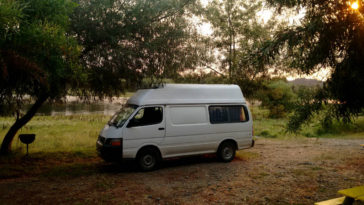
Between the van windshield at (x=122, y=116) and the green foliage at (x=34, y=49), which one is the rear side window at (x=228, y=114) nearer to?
the van windshield at (x=122, y=116)

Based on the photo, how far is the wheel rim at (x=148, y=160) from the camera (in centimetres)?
866

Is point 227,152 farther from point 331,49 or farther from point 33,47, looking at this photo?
point 33,47

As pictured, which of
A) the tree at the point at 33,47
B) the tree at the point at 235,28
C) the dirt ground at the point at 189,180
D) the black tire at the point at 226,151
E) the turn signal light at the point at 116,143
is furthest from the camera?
the tree at the point at 235,28

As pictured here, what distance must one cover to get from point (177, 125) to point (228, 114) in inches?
83.4

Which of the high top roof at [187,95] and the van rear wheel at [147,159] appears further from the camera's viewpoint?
the high top roof at [187,95]

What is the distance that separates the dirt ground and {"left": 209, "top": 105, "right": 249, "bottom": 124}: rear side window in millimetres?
1512

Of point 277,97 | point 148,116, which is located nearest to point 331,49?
point 148,116

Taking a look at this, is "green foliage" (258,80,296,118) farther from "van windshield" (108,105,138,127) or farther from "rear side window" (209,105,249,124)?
"van windshield" (108,105,138,127)

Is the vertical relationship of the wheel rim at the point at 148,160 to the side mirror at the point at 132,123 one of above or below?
below

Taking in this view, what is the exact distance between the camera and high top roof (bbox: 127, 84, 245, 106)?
8.88 metres

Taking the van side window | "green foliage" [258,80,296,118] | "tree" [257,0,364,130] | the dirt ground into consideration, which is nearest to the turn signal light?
the van side window

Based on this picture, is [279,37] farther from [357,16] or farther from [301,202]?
[301,202]

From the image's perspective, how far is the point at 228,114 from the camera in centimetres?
1012

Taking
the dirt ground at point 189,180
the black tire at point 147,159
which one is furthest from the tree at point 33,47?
the black tire at point 147,159
